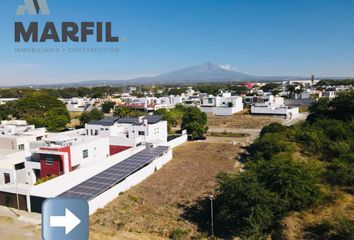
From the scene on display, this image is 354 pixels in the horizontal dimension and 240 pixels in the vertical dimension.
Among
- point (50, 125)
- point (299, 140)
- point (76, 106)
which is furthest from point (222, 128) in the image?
point (76, 106)

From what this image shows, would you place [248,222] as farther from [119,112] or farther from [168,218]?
[119,112]

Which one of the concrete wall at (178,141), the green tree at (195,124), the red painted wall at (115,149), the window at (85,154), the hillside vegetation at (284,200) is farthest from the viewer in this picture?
the green tree at (195,124)

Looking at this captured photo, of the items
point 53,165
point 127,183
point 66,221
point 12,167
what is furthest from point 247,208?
point 12,167

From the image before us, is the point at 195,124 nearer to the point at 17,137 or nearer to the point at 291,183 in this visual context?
the point at 17,137

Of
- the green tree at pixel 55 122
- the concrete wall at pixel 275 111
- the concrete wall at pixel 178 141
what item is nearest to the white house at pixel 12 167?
the green tree at pixel 55 122

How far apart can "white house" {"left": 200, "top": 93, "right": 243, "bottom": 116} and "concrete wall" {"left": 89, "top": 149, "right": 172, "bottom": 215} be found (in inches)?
1564

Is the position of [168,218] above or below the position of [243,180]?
below

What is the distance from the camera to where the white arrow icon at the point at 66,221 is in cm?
229

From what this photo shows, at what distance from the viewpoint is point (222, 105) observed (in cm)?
7475

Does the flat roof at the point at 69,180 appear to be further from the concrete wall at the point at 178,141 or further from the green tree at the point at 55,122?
the green tree at the point at 55,122

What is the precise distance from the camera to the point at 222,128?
168 feet

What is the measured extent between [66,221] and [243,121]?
188 feet

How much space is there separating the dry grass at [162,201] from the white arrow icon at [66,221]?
555 inches

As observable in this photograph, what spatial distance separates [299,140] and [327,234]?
729 inches
